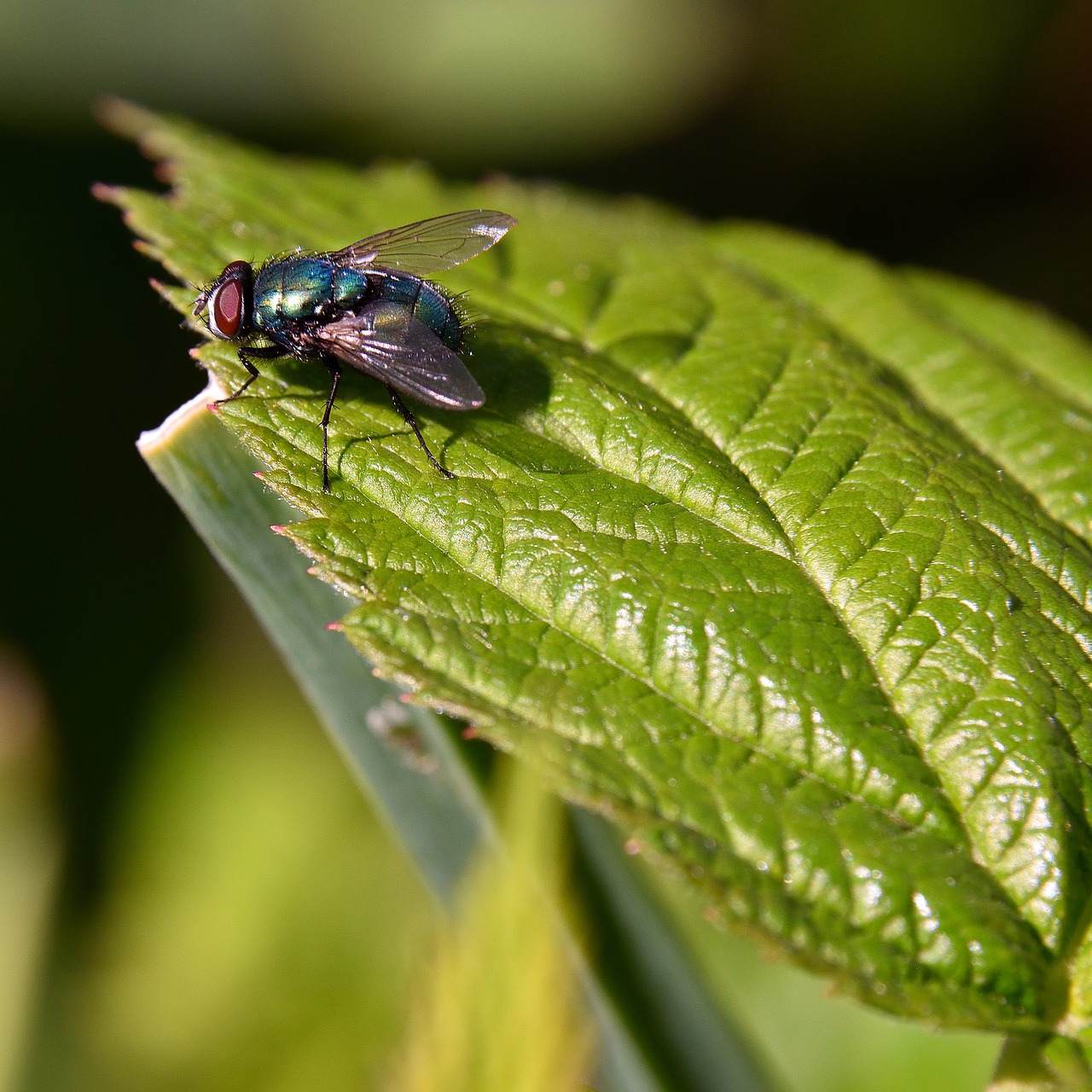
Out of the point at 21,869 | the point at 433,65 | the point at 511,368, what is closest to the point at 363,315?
the point at 511,368

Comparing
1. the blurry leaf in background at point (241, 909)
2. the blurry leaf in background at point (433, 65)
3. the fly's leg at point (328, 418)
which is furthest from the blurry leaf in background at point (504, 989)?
the blurry leaf in background at point (433, 65)

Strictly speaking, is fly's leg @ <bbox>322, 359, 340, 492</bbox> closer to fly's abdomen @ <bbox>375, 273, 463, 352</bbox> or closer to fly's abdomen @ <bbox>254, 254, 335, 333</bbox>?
fly's abdomen @ <bbox>254, 254, 335, 333</bbox>

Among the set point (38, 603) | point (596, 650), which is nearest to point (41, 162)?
point (38, 603)

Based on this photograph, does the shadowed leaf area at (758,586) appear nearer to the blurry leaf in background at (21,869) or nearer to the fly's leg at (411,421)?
the fly's leg at (411,421)

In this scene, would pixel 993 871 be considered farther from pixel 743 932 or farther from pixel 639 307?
pixel 639 307

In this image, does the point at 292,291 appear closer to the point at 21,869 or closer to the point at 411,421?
the point at 411,421

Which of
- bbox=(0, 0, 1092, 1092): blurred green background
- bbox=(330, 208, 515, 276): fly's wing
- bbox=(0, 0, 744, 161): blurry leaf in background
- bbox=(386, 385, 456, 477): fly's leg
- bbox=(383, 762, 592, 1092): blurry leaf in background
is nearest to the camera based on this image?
bbox=(383, 762, 592, 1092): blurry leaf in background

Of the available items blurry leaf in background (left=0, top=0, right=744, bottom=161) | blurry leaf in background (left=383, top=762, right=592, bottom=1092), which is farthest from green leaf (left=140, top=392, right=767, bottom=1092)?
blurry leaf in background (left=0, top=0, right=744, bottom=161)
